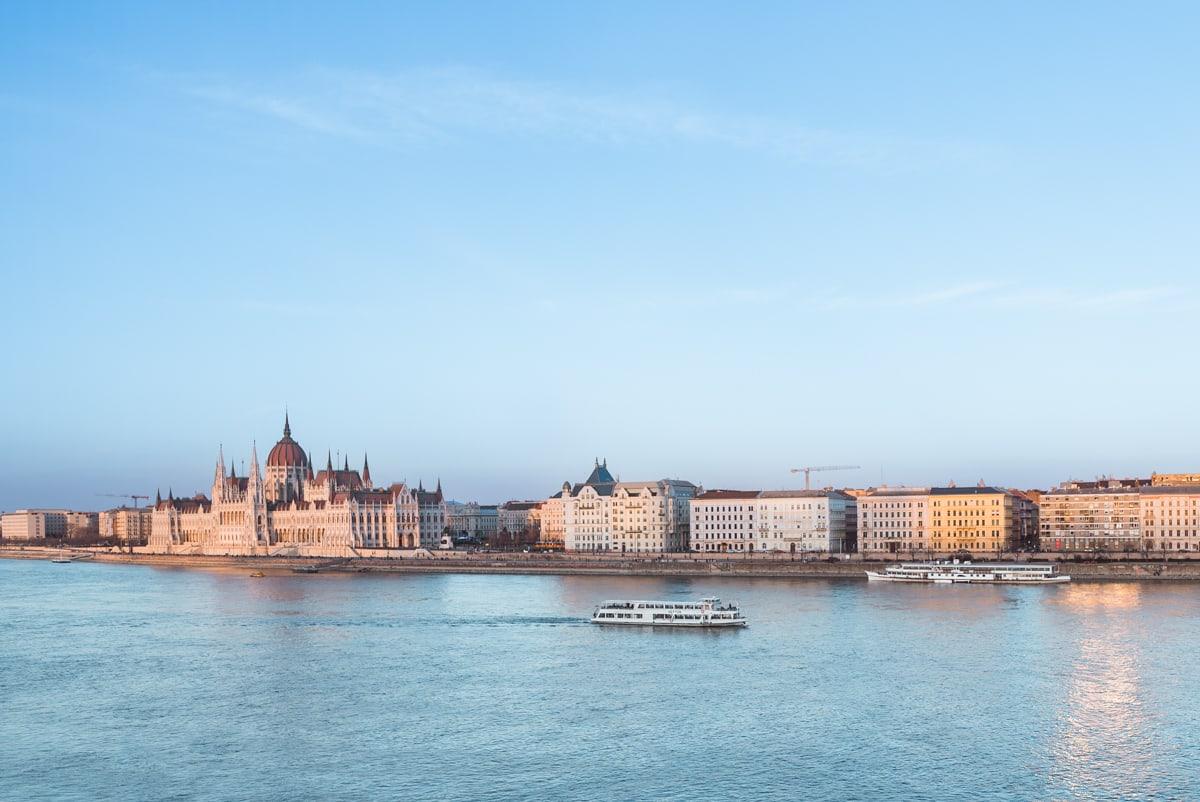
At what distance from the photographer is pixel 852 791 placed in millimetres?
22375

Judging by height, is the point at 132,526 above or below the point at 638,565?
below

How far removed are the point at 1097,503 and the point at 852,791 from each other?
226 ft

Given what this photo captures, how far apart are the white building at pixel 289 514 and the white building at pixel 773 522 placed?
26648 millimetres

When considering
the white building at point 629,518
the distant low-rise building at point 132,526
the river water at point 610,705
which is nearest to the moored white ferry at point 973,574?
the river water at point 610,705

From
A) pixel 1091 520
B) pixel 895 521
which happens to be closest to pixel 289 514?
pixel 895 521

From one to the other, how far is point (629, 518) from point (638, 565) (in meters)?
19.2

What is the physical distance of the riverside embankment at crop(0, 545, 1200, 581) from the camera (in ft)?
222

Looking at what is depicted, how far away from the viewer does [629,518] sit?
98375 millimetres

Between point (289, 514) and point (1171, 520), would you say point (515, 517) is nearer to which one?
point (289, 514)

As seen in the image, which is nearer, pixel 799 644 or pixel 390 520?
pixel 799 644

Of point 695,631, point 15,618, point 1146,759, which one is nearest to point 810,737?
point 1146,759

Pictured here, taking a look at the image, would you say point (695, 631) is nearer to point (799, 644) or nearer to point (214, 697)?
point (799, 644)

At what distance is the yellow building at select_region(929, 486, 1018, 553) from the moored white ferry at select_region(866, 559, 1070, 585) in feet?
61.6

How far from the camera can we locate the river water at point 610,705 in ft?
75.7
